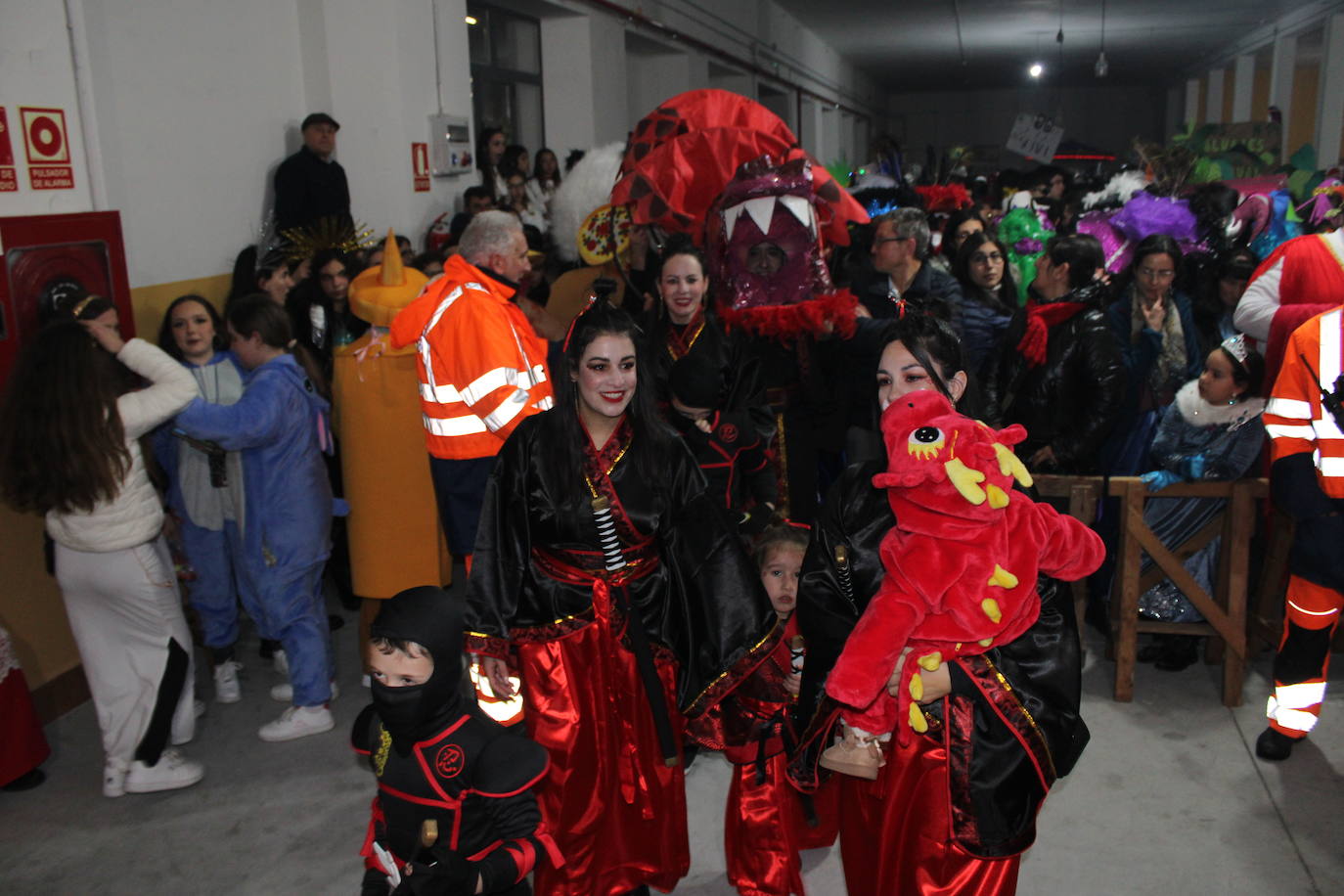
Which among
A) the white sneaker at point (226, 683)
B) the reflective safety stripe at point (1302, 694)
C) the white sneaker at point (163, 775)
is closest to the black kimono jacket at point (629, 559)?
the white sneaker at point (163, 775)

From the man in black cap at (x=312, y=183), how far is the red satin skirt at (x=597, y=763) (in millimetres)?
4298

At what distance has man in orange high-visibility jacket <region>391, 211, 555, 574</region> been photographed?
3910 mm

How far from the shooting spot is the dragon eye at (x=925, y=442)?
204cm

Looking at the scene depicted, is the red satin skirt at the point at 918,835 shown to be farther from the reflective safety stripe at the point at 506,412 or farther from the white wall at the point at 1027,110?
the white wall at the point at 1027,110

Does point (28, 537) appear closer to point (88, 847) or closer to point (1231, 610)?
point (88, 847)

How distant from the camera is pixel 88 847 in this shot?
352 centimetres

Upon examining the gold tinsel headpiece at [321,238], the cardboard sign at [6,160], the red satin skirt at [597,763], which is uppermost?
the cardboard sign at [6,160]

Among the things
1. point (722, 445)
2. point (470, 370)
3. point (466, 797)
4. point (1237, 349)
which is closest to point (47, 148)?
point (470, 370)

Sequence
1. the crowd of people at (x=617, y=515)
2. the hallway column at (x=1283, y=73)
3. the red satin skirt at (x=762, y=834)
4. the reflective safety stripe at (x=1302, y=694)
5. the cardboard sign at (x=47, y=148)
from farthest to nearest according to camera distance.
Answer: the hallway column at (x=1283, y=73)
the cardboard sign at (x=47, y=148)
the reflective safety stripe at (x=1302, y=694)
the red satin skirt at (x=762, y=834)
the crowd of people at (x=617, y=515)

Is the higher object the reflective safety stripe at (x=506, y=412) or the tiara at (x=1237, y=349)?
the tiara at (x=1237, y=349)

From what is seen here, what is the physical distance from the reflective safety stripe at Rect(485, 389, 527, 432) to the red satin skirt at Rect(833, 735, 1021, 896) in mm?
1958

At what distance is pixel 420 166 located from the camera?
24.8ft

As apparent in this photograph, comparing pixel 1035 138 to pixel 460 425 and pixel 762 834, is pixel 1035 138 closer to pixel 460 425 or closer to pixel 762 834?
pixel 460 425

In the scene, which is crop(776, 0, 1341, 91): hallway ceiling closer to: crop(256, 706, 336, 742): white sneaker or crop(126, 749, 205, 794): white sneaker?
crop(256, 706, 336, 742): white sneaker
